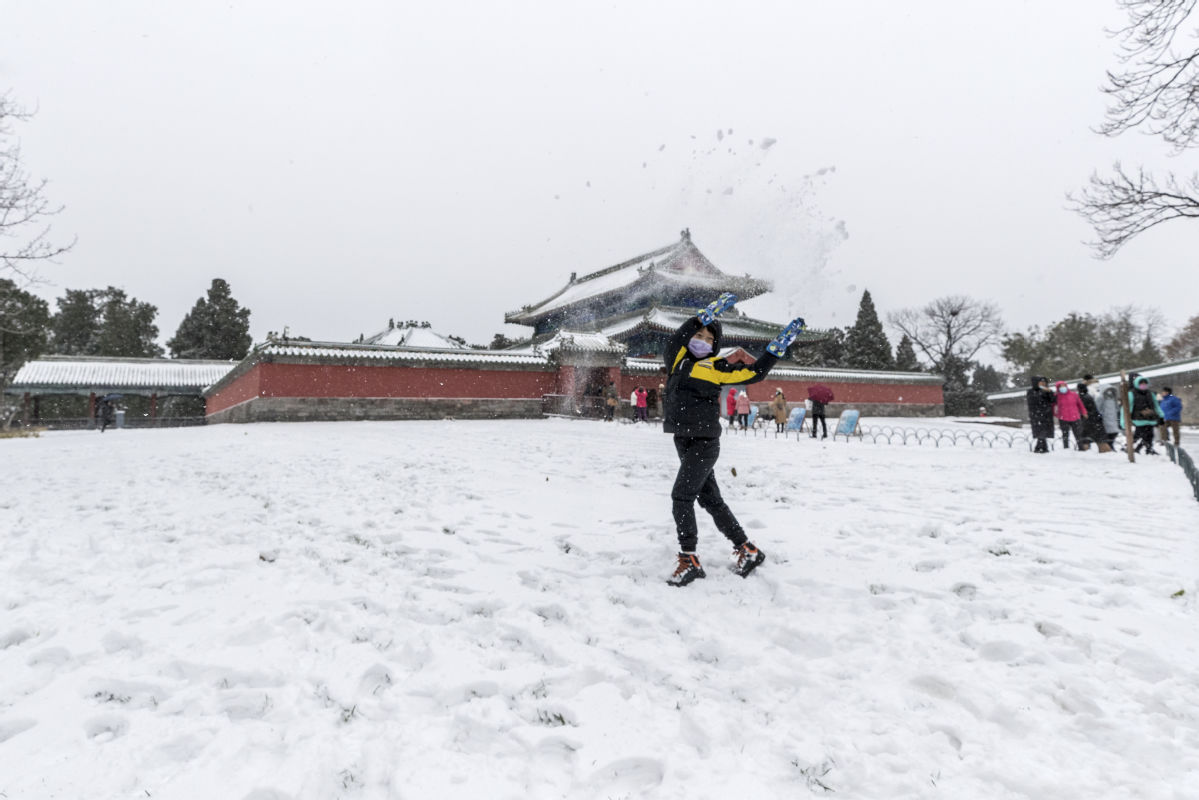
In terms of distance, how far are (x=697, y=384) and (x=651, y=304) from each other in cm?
2388

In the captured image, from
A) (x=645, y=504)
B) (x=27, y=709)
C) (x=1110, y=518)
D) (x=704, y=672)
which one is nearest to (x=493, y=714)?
(x=704, y=672)

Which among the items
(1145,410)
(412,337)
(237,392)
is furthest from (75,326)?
(1145,410)

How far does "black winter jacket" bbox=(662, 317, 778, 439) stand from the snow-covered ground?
1020 millimetres

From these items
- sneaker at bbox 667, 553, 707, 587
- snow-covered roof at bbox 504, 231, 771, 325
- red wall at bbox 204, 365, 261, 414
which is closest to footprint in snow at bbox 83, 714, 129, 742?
sneaker at bbox 667, 553, 707, 587

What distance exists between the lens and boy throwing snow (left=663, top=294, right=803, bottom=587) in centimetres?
372

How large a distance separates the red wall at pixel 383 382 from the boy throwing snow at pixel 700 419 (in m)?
16.6

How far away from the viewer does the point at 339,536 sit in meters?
4.58

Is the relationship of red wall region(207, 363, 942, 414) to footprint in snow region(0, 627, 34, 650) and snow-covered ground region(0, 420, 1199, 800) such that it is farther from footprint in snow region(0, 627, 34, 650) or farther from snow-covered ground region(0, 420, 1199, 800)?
footprint in snow region(0, 627, 34, 650)

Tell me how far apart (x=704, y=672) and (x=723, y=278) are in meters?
32.2

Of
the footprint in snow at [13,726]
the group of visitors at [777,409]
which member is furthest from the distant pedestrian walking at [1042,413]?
the footprint in snow at [13,726]

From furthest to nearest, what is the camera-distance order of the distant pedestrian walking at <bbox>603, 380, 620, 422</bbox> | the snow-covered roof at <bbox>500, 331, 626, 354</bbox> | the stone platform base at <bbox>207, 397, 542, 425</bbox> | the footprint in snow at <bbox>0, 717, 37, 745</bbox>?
the snow-covered roof at <bbox>500, 331, 626, 354</bbox>, the distant pedestrian walking at <bbox>603, 380, 620, 422</bbox>, the stone platform base at <bbox>207, 397, 542, 425</bbox>, the footprint in snow at <bbox>0, 717, 37, 745</bbox>

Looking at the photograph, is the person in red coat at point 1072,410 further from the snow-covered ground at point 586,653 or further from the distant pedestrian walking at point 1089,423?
the snow-covered ground at point 586,653

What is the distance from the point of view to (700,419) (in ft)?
12.2

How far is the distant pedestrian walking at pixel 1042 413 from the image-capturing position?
37.0 ft
